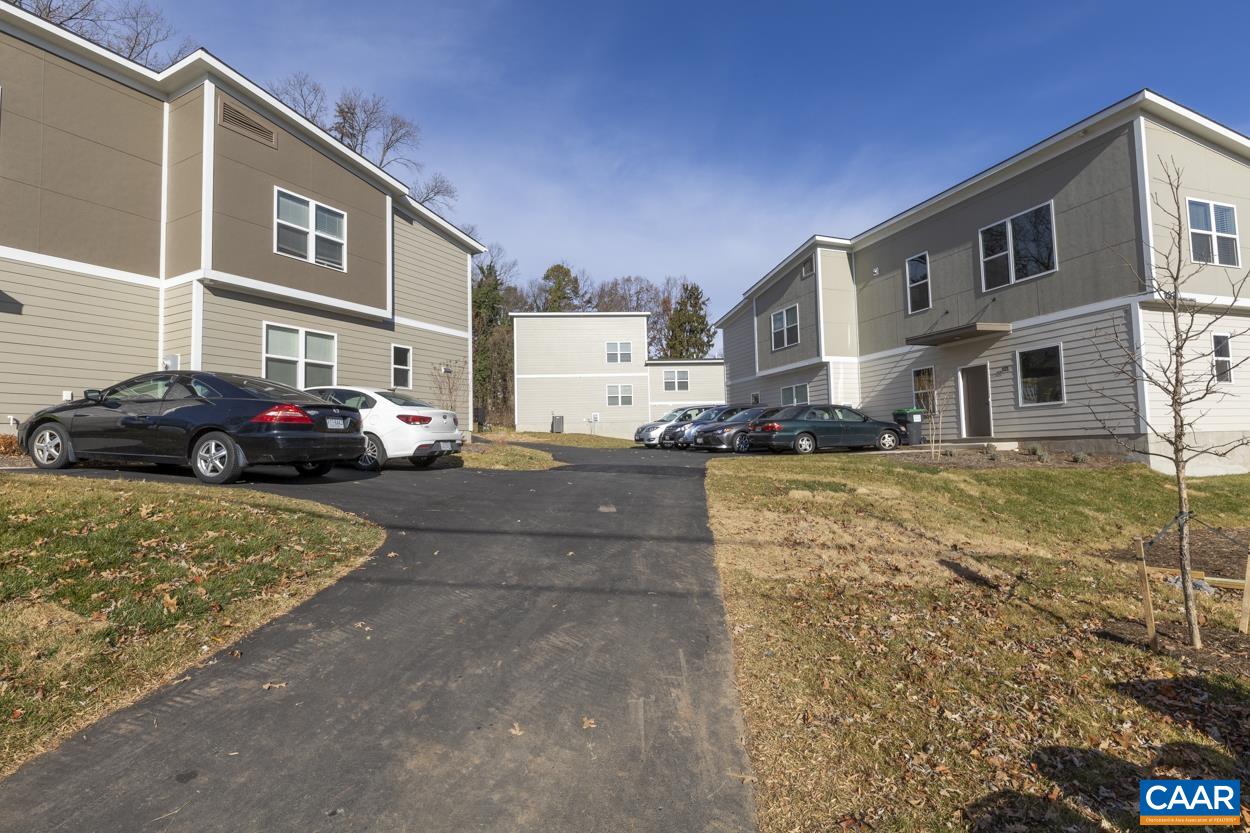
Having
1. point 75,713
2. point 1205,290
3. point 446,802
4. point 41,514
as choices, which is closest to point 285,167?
point 41,514

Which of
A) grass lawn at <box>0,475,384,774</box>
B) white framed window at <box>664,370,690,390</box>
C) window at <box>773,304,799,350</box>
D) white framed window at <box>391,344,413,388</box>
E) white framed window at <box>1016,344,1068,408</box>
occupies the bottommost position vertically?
grass lawn at <box>0,475,384,774</box>

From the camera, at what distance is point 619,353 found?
32531mm

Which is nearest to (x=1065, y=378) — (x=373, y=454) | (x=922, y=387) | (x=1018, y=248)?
(x=1018, y=248)

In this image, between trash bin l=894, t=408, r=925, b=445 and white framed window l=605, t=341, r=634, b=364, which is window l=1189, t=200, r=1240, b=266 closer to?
trash bin l=894, t=408, r=925, b=445

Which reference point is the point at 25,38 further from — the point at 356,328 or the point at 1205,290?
the point at 1205,290

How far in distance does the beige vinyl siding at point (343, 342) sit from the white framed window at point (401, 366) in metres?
0.13

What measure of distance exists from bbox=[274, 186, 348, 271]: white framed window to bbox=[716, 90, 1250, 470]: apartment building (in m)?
14.7

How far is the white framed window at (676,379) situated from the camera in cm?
3350

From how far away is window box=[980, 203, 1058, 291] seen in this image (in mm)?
14742

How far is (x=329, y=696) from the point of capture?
130 inches

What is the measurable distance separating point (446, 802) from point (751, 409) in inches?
677

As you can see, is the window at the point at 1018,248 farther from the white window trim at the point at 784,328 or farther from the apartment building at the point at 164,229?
the apartment building at the point at 164,229

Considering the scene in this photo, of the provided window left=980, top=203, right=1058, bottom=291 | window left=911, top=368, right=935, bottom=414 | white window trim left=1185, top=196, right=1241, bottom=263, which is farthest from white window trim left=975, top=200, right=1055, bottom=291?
window left=911, top=368, right=935, bottom=414

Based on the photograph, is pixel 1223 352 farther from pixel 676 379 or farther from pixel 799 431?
pixel 676 379
